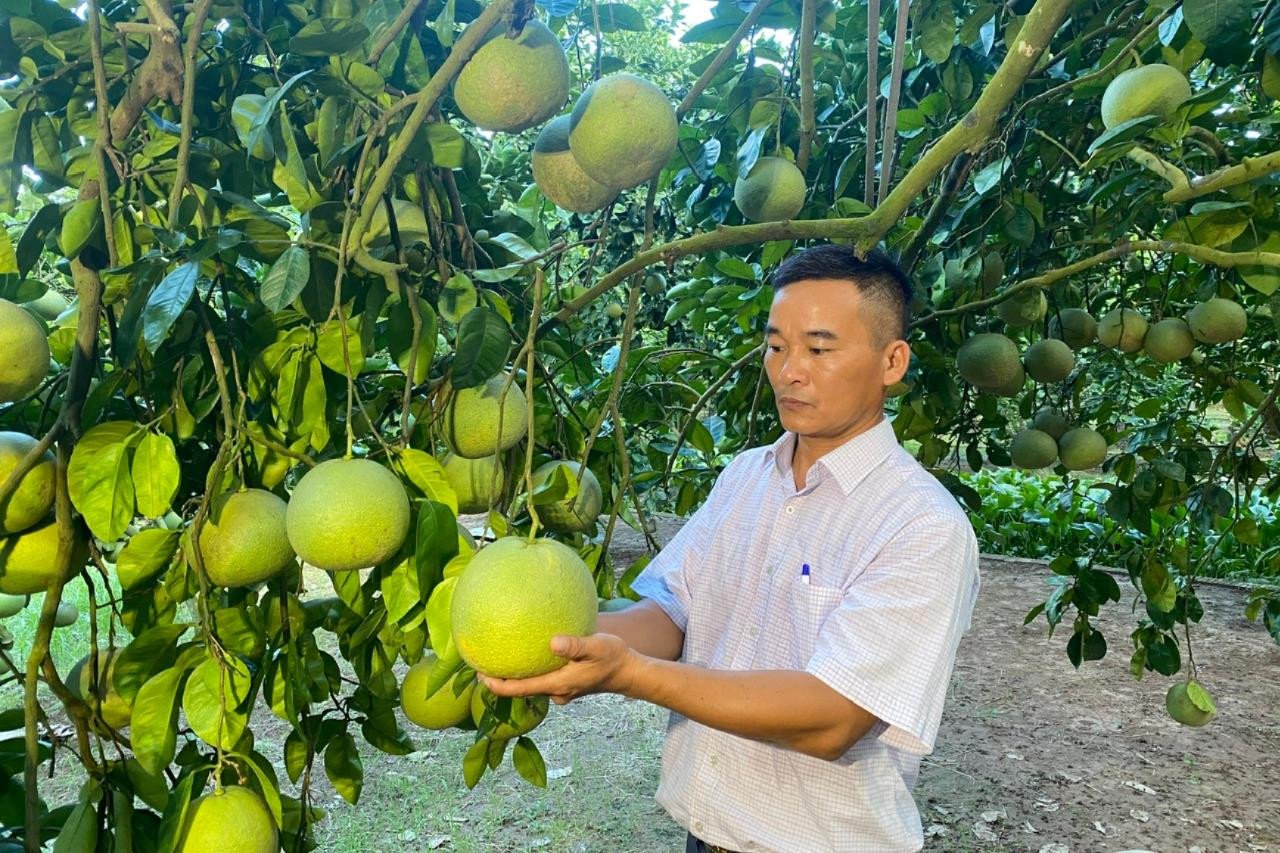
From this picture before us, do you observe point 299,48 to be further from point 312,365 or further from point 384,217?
point 312,365

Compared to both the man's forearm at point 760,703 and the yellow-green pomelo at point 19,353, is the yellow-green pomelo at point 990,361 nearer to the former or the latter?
the man's forearm at point 760,703

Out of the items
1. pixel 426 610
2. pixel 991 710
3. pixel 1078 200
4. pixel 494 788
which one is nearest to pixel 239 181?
pixel 426 610

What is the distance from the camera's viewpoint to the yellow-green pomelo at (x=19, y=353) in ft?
3.34

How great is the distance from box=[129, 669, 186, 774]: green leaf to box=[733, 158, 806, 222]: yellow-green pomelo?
1.19 m

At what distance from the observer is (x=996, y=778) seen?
365cm

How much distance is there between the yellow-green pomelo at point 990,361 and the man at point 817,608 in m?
0.93

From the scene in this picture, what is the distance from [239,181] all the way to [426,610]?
2.20 ft

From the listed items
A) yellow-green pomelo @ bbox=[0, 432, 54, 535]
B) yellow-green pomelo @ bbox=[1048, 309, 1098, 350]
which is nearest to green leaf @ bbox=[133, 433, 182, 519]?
yellow-green pomelo @ bbox=[0, 432, 54, 535]

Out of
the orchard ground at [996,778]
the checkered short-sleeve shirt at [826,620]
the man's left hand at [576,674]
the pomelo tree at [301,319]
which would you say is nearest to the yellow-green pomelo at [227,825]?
the pomelo tree at [301,319]

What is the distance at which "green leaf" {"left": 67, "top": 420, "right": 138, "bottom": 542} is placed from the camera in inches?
39.5

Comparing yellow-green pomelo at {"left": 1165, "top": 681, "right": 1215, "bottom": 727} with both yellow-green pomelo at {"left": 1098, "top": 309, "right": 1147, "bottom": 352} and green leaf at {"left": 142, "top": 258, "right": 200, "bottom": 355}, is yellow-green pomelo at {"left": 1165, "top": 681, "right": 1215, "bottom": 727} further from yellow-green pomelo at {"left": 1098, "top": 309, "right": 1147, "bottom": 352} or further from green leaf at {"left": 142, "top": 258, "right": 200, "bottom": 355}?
green leaf at {"left": 142, "top": 258, "right": 200, "bottom": 355}

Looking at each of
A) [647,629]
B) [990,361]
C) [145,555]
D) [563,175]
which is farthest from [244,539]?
[990,361]

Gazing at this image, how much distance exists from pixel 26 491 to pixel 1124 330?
2636 mm

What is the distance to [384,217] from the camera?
1.22m
